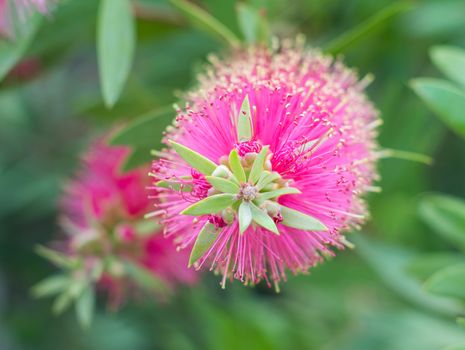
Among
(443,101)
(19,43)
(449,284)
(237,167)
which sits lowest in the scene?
(449,284)

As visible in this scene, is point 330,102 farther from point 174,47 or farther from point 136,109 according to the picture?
point 174,47

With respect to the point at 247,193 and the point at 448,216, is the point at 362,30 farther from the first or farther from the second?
the point at 247,193

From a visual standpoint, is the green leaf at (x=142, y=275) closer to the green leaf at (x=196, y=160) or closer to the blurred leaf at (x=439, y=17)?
the green leaf at (x=196, y=160)

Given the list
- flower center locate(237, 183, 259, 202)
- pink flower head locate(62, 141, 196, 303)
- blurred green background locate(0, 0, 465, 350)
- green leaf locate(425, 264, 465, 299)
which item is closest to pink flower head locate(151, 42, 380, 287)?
flower center locate(237, 183, 259, 202)

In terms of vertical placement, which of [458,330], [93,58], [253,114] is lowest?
[458,330]

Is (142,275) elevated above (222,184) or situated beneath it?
elevated above

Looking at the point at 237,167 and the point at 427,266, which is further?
the point at 427,266

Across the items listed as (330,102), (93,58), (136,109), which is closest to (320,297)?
(136,109)

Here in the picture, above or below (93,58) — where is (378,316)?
below

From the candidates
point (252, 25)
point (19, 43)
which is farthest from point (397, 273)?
point (19, 43)
